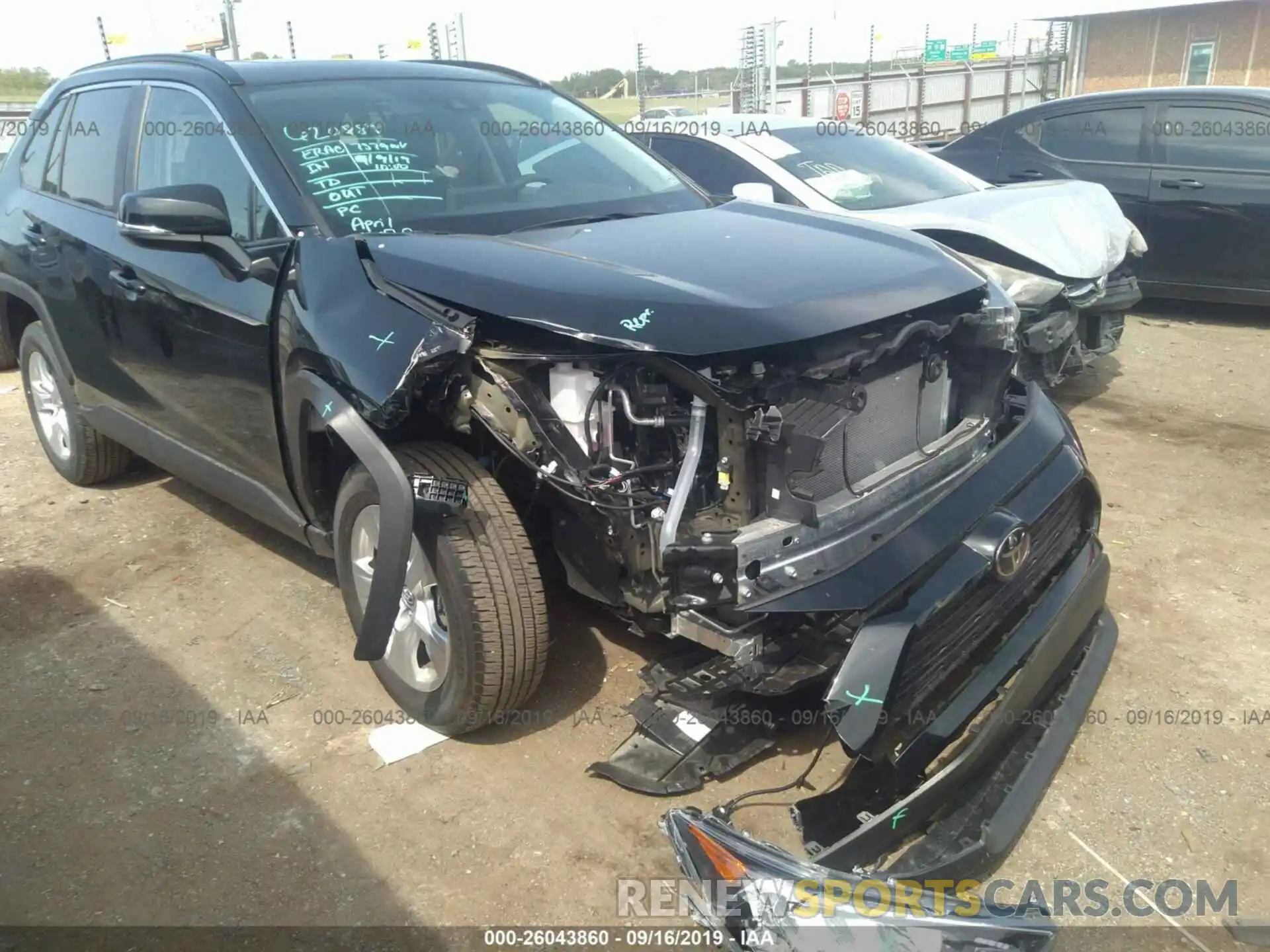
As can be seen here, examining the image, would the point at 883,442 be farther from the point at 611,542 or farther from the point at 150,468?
the point at 150,468

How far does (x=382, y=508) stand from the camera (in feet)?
8.74

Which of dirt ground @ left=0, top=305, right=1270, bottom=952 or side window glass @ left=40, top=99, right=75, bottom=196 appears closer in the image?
dirt ground @ left=0, top=305, right=1270, bottom=952

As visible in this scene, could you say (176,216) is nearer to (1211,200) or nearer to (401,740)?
(401,740)

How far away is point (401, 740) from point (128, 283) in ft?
6.60

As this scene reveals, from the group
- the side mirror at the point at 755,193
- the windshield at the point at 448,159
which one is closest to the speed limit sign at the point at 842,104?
A: the side mirror at the point at 755,193

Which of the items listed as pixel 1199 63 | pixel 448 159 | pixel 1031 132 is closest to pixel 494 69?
pixel 448 159

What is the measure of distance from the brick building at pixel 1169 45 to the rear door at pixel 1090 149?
17322 millimetres

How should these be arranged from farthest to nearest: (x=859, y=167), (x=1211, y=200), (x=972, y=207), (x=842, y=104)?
(x=842, y=104), (x=1211, y=200), (x=859, y=167), (x=972, y=207)

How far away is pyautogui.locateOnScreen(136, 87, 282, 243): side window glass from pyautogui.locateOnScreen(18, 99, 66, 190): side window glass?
102 centimetres

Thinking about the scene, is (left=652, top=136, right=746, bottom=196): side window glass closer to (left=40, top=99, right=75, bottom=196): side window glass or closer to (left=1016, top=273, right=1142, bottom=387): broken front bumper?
(left=1016, top=273, right=1142, bottom=387): broken front bumper

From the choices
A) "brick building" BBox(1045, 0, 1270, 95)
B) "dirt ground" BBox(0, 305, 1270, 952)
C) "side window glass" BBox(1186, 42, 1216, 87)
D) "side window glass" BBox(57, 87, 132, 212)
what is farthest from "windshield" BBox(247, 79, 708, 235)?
"side window glass" BBox(1186, 42, 1216, 87)

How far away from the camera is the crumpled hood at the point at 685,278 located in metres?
2.39

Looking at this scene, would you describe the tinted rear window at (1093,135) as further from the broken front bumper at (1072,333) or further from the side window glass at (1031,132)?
the broken front bumper at (1072,333)

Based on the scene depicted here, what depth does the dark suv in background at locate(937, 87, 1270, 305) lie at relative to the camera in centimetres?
697
